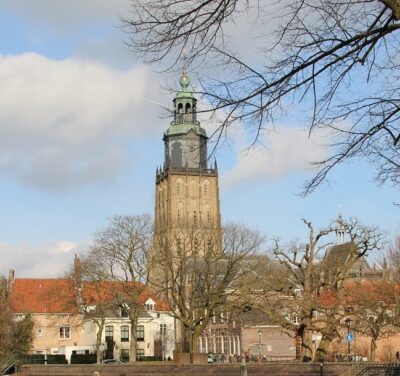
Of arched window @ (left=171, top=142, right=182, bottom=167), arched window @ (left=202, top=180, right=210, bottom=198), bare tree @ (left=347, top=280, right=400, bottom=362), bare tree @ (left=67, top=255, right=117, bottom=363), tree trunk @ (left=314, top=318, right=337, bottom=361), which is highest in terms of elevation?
arched window @ (left=171, top=142, right=182, bottom=167)

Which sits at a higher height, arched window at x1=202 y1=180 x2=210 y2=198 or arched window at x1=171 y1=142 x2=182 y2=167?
arched window at x1=171 y1=142 x2=182 y2=167

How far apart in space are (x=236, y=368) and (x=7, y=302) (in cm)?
2110

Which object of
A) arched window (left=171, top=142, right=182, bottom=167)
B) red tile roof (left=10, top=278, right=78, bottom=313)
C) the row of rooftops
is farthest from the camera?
arched window (left=171, top=142, right=182, bottom=167)

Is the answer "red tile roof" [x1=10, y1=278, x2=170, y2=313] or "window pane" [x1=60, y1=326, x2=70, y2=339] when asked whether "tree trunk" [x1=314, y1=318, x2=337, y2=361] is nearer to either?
"red tile roof" [x1=10, y1=278, x2=170, y2=313]

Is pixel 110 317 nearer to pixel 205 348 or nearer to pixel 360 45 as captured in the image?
Answer: pixel 205 348

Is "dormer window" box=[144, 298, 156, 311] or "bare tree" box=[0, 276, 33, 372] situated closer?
"bare tree" box=[0, 276, 33, 372]

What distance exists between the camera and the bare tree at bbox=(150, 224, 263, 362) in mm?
46688

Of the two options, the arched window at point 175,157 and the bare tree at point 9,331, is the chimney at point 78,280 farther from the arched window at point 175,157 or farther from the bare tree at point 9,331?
the arched window at point 175,157

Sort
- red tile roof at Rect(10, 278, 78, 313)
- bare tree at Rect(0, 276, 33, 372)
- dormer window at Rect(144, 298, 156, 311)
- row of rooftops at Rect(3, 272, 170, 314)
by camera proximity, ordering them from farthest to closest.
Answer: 1. dormer window at Rect(144, 298, 156, 311)
2. red tile roof at Rect(10, 278, 78, 313)
3. row of rooftops at Rect(3, 272, 170, 314)
4. bare tree at Rect(0, 276, 33, 372)

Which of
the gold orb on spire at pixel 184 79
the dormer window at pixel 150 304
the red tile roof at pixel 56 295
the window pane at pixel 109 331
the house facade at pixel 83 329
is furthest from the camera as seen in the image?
the dormer window at pixel 150 304

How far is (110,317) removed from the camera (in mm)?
75188

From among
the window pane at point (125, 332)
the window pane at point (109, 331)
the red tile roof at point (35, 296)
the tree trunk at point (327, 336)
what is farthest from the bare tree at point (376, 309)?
the window pane at point (109, 331)

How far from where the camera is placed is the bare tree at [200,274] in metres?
46.7

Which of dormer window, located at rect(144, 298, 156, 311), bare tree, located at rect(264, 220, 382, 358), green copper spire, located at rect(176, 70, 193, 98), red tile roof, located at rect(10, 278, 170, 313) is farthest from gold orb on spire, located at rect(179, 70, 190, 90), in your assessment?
dormer window, located at rect(144, 298, 156, 311)
